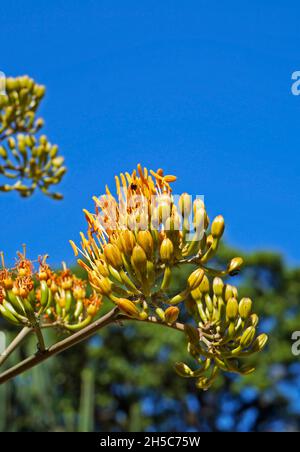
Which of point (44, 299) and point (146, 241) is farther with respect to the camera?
point (44, 299)

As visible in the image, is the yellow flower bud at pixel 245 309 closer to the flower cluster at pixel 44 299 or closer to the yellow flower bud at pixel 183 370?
the yellow flower bud at pixel 183 370

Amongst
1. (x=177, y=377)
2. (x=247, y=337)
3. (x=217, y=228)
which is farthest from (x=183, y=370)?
(x=177, y=377)

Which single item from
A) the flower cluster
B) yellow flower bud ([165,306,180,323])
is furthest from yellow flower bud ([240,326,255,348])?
the flower cluster

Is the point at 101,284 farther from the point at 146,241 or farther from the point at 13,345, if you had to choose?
the point at 13,345

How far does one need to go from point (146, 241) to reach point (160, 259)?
0.10m

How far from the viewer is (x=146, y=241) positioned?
252cm

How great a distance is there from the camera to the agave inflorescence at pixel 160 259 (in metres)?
2.53

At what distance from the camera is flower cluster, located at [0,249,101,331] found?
2758 millimetres

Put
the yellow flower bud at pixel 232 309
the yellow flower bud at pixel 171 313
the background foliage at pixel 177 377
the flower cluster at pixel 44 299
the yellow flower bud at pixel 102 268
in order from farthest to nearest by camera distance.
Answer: the background foliage at pixel 177 377 < the flower cluster at pixel 44 299 < the yellow flower bud at pixel 232 309 < the yellow flower bud at pixel 102 268 < the yellow flower bud at pixel 171 313

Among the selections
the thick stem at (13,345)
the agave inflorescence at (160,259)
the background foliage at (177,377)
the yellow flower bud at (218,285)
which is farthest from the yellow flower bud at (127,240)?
the background foliage at (177,377)
